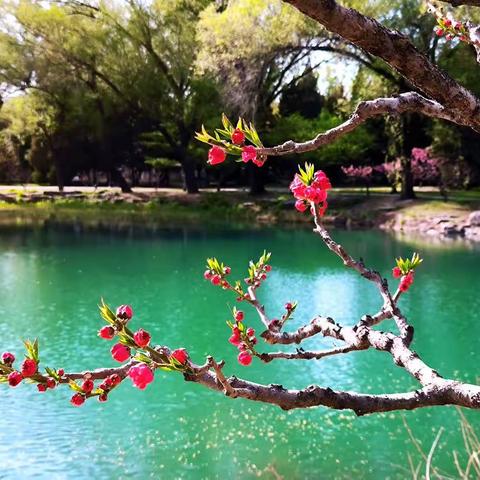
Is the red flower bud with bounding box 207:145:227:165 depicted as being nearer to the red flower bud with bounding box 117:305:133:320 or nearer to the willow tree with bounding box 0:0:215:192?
the red flower bud with bounding box 117:305:133:320

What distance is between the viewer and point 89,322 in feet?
40.6

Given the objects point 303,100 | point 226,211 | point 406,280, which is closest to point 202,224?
point 226,211

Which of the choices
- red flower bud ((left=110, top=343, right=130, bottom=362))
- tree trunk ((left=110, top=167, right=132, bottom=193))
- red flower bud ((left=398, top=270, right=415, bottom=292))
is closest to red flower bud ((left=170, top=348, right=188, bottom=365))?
red flower bud ((left=110, top=343, right=130, bottom=362))

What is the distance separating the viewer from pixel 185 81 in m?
35.0

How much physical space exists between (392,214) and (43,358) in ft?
63.9

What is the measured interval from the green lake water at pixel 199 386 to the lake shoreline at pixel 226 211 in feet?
17.7

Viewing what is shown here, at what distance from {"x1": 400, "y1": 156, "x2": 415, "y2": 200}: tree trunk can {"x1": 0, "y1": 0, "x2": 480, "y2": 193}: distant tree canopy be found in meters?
0.64

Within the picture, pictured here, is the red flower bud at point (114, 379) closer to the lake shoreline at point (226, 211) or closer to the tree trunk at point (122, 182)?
the lake shoreline at point (226, 211)

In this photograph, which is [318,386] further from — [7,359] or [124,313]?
[7,359]

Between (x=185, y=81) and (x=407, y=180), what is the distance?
12253 millimetres

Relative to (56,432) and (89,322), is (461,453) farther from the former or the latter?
(89,322)

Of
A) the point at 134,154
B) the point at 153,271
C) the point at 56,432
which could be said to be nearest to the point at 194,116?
the point at 134,154

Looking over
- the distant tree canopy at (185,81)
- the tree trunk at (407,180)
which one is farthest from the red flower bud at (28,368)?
the tree trunk at (407,180)

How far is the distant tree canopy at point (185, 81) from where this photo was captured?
85.9ft
